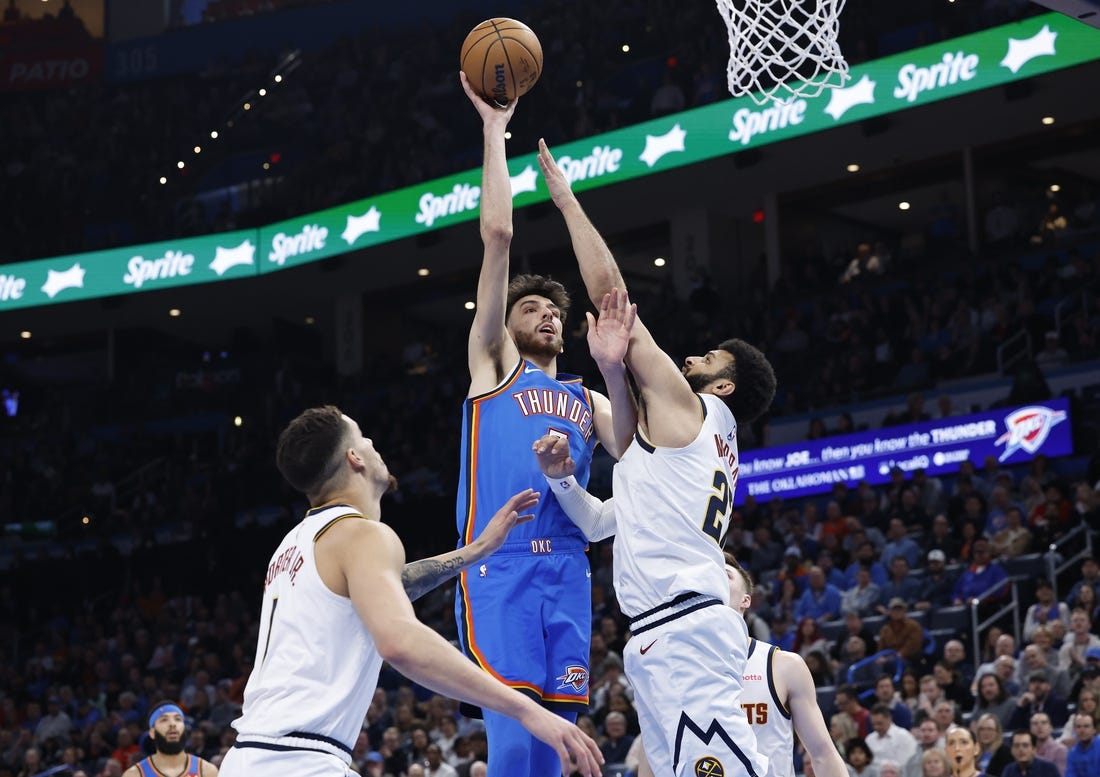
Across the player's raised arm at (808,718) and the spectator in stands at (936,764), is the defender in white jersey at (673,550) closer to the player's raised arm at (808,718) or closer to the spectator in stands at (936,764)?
the player's raised arm at (808,718)

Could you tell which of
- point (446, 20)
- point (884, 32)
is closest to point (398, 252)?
point (446, 20)

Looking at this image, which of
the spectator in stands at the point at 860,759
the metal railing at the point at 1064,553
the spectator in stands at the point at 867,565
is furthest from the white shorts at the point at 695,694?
the spectator in stands at the point at 867,565

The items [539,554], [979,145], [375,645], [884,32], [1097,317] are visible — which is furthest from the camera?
[979,145]

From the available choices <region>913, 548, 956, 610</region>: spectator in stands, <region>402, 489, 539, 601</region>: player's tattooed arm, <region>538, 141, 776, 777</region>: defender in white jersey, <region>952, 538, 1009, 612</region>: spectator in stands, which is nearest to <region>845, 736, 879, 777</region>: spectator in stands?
<region>952, 538, 1009, 612</region>: spectator in stands

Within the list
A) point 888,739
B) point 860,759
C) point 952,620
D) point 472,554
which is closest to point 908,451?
point 952,620

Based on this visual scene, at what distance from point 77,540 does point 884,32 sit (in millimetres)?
15772

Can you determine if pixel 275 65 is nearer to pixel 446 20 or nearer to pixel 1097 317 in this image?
pixel 446 20

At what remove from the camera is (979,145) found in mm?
22938

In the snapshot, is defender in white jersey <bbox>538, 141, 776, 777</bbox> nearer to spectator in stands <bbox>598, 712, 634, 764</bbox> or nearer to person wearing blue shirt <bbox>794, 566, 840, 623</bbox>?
spectator in stands <bbox>598, 712, 634, 764</bbox>

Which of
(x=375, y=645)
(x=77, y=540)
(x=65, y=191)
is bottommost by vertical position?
(x=375, y=645)

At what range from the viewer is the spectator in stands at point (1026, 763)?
32.0 ft

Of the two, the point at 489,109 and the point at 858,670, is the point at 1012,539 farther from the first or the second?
the point at 489,109

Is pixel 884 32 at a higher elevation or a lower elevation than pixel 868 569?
higher

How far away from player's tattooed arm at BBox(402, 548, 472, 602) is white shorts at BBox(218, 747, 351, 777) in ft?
2.16
